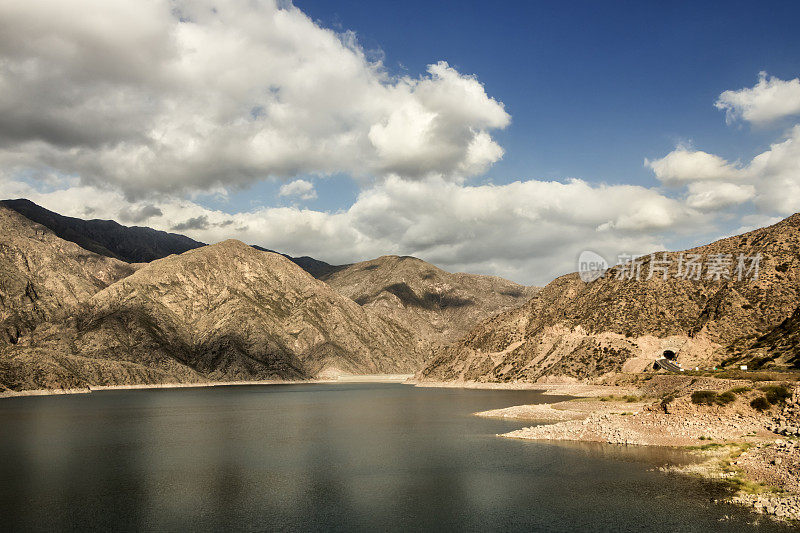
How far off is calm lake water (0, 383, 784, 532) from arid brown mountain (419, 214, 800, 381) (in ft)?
240

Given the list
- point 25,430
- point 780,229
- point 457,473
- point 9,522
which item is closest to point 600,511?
point 457,473

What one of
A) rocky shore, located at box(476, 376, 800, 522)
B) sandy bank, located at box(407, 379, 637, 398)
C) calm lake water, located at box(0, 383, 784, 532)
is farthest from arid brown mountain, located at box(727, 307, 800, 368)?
calm lake water, located at box(0, 383, 784, 532)

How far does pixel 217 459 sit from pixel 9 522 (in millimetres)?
23412

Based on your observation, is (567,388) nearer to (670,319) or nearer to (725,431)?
(670,319)

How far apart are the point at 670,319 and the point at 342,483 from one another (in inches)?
5356

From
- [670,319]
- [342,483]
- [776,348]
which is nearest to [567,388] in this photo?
[670,319]

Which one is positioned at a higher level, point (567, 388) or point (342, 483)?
point (342, 483)

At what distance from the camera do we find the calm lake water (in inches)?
1398

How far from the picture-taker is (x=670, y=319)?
157 metres

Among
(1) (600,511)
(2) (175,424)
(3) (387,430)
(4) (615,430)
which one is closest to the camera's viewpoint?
(1) (600,511)

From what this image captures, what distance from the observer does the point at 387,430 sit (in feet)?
263

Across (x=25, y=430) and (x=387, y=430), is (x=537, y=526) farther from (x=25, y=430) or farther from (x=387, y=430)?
(x=25, y=430)

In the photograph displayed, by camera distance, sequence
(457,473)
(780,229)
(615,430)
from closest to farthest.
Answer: (457,473) < (615,430) < (780,229)

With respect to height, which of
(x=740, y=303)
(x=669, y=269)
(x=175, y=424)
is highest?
(x=669, y=269)
